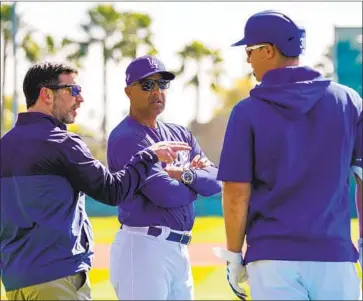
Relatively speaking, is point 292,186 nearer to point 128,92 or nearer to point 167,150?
point 167,150

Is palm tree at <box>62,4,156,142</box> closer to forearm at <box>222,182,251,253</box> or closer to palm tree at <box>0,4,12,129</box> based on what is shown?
palm tree at <box>0,4,12,129</box>

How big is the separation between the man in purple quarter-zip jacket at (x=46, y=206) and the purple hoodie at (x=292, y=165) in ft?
2.62

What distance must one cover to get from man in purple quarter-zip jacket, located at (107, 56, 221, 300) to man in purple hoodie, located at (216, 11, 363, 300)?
1.51m

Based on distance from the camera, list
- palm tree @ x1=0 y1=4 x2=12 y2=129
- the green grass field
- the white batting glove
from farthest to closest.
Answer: palm tree @ x1=0 y1=4 x2=12 y2=129, the green grass field, the white batting glove

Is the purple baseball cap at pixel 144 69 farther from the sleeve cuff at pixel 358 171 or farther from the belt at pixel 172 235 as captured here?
the sleeve cuff at pixel 358 171

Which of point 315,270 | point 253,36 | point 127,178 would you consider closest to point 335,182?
point 315,270

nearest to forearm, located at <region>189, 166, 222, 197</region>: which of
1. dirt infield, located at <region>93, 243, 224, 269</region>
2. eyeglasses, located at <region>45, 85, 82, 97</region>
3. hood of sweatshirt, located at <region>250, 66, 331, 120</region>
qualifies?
eyeglasses, located at <region>45, 85, 82, 97</region>

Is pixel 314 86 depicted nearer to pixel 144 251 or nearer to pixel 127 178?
pixel 127 178

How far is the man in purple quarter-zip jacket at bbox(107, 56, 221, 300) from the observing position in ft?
17.7

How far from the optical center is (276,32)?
3.97 metres

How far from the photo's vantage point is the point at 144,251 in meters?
5.43

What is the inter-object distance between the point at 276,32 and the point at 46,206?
1327 mm

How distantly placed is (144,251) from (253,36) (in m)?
1.88

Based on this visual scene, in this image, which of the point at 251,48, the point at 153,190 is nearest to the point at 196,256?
the point at 153,190
